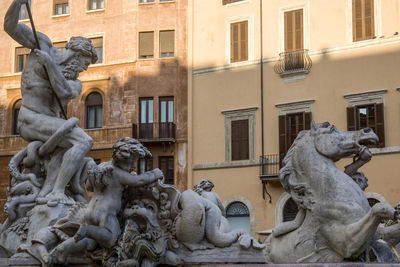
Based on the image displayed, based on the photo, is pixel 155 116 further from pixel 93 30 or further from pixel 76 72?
pixel 76 72

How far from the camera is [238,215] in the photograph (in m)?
29.2

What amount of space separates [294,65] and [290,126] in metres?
2.60

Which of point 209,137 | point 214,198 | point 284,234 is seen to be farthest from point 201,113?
point 284,234

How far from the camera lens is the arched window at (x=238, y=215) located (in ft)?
Result: 94.9

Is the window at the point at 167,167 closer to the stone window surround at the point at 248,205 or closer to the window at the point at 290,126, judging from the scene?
the stone window surround at the point at 248,205

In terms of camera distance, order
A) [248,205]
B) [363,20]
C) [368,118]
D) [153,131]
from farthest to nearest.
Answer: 1. [153,131]
2. [248,205]
3. [363,20]
4. [368,118]

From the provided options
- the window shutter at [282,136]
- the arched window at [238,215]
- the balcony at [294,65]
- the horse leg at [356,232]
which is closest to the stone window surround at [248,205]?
the arched window at [238,215]

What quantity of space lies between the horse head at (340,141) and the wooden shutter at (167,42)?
92.0 feet

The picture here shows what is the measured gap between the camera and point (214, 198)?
775cm

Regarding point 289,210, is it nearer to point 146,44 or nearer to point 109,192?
point 146,44

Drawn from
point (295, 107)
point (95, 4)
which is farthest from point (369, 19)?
point (95, 4)

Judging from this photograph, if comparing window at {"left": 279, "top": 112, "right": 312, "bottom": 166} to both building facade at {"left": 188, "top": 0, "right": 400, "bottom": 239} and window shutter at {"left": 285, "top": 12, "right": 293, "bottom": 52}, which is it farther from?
window shutter at {"left": 285, "top": 12, "right": 293, "bottom": 52}

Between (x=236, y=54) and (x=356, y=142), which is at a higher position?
(x=236, y=54)

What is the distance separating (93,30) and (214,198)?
27.5 metres
